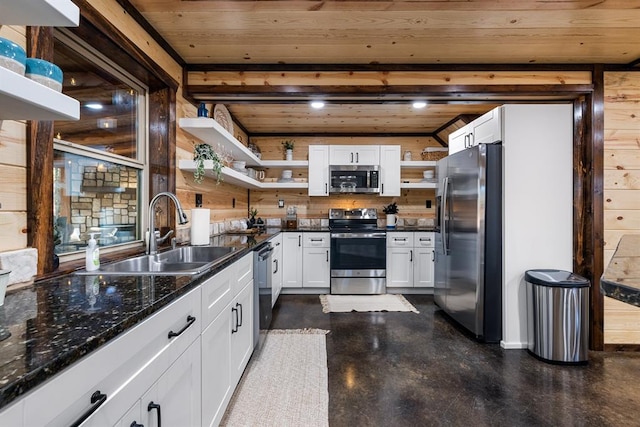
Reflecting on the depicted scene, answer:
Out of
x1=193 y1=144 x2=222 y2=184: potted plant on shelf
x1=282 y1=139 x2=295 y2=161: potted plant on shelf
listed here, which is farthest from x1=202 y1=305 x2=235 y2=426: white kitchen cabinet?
x1=282 y1=139 x2=295 y2=161: potted plant on shelf

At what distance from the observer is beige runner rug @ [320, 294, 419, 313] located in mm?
3545

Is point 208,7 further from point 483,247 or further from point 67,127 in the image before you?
point 483,247

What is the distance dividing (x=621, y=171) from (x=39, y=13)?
12.5 ft

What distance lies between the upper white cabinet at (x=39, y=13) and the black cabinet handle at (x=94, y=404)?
1082mm

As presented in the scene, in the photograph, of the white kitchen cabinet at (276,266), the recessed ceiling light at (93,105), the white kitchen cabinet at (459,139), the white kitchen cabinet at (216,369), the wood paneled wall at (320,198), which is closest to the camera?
the white kitchen cabinet at (216,369)

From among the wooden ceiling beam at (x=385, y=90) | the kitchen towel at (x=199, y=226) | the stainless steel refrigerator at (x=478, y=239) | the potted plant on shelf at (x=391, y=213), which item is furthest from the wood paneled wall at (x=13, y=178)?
the potted plant on shelf at (x=391, y=213)

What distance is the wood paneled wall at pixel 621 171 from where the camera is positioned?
8.43 feet

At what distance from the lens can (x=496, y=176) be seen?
8.62 feet

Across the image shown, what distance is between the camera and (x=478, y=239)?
2658mm

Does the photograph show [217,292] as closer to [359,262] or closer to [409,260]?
[359,262]

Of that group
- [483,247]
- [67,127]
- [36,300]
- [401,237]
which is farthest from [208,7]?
[401,237]

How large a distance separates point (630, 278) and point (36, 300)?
1855 mm

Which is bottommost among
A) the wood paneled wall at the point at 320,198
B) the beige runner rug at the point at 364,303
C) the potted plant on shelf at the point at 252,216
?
the beige runner rug at the point at 364,303

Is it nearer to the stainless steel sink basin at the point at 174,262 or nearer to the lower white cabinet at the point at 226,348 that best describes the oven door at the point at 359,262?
the lower white cabinet at the point at 226,348
